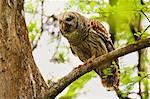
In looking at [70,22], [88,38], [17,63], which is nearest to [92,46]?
[88,38]

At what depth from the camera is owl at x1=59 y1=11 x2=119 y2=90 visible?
1880mm

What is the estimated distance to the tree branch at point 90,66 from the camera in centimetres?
145

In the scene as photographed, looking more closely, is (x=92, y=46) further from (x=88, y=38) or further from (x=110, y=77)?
(x=110, y=77)

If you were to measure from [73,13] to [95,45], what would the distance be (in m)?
0.18

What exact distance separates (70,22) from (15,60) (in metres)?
0.34

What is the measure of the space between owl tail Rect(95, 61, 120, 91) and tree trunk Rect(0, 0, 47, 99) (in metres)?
0.31

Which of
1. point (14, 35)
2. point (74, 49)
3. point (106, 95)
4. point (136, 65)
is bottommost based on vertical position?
point (106, 95)

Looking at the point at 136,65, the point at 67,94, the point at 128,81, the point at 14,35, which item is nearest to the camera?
the point at 14,35

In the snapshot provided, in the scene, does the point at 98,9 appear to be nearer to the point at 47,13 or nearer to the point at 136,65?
the point at 136,65

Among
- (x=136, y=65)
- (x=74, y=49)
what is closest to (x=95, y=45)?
(x=74, y=49)

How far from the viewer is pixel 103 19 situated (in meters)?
2.33

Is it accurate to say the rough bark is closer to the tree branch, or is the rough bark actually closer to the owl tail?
the tree branch

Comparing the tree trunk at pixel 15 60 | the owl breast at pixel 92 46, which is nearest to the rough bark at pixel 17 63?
the tree trunk at pixel 15 60

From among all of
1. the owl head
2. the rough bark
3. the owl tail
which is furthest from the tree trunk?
the owl tail
